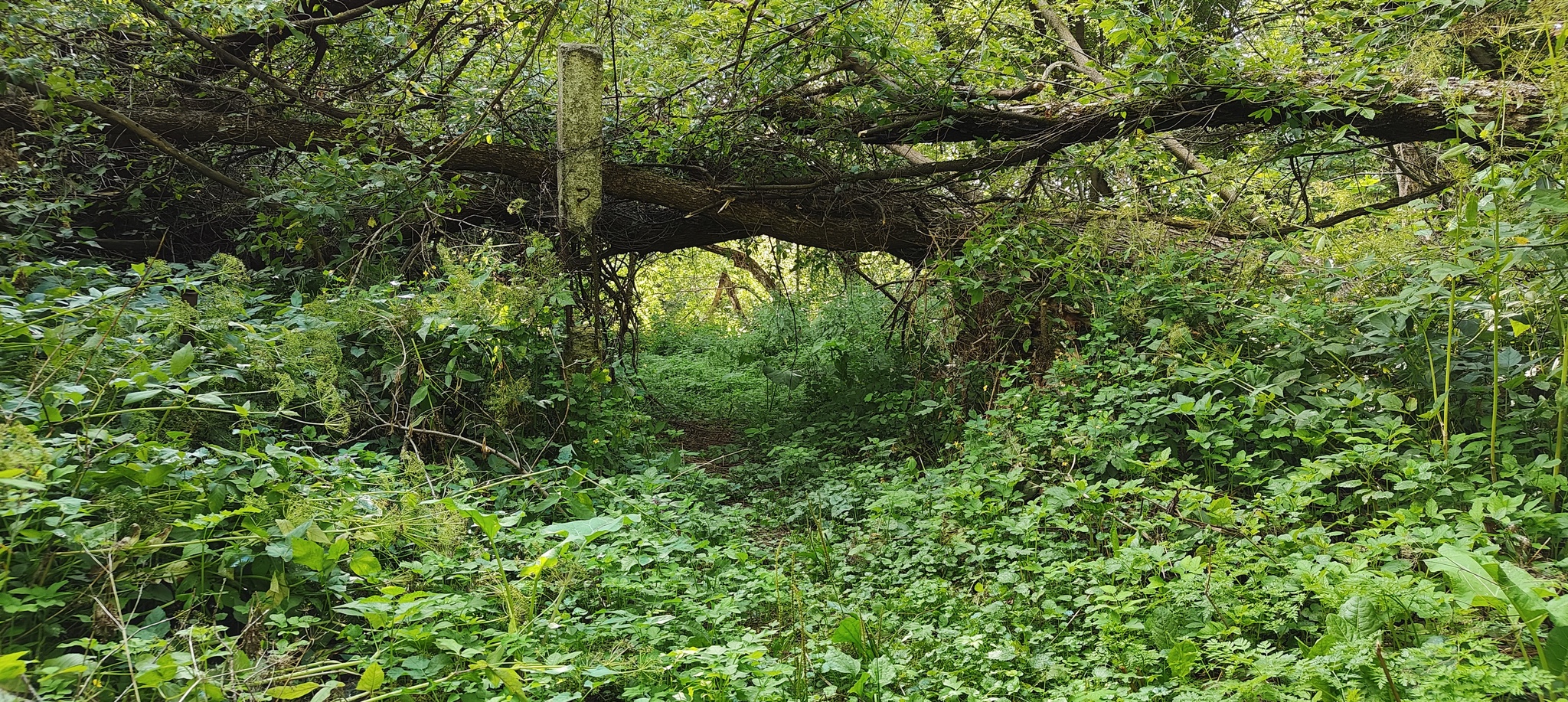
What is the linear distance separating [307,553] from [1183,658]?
258 cm

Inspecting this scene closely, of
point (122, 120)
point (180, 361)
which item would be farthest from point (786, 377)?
point (122, 120)

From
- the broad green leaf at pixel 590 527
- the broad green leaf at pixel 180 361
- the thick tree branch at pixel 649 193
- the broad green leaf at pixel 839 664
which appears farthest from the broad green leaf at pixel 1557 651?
the thick tree branch at pixel 649 193

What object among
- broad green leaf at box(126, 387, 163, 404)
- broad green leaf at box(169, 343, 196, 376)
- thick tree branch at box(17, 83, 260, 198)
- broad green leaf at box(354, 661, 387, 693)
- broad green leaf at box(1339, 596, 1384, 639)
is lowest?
broad green leaf at box(354, 661, 387, 693)

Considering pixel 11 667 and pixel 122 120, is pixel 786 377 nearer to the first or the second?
pixel 122 120

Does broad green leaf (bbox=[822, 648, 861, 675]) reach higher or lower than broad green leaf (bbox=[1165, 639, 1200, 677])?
lower

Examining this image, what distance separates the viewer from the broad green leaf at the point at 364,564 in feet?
7.98

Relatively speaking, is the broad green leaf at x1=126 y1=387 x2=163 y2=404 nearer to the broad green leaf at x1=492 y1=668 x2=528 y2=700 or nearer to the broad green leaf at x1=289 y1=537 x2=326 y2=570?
the broad green leaf at x1=289 y1=537 x2=326 y2=570

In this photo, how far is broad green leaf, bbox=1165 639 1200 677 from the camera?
2.31m

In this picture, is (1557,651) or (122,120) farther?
(122,120)

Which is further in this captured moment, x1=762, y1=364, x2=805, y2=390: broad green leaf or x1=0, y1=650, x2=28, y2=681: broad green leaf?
x1=762, y1=364, x2=805, y2=390: broad green leaf

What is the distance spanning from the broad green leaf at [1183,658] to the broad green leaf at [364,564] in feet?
7.84

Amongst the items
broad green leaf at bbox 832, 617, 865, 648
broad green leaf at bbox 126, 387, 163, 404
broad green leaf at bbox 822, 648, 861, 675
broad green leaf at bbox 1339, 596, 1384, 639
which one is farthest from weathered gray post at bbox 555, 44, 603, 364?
broad green leaf at bbox 1339, 596, 1384, 639

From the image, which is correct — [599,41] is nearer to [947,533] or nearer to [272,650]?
[947,533]

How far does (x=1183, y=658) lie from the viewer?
7.66 ft
